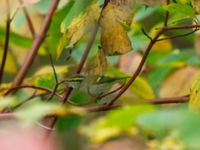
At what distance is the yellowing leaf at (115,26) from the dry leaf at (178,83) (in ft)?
1.99

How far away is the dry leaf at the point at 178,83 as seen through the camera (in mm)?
1498

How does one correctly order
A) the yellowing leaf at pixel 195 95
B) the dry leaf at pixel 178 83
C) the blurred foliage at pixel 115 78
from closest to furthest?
1. the blurred foliage at pixel 115 78
2. the yellowing leaf at pixel 195 95
3. the dry leaf at pixel 178 83

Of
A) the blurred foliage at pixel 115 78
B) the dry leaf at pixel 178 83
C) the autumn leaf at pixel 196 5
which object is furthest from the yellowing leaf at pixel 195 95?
the dry leaf at pixel 178 83

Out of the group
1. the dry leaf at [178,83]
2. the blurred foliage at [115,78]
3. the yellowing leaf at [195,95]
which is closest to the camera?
the blurred foliage at [115,78]

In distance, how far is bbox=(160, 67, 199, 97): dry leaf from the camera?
1498mm

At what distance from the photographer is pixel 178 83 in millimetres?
1527

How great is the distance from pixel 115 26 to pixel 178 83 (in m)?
0.69

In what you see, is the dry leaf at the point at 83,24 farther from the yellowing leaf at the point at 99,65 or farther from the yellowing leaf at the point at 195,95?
the yellowing leaf at the point at 195,95

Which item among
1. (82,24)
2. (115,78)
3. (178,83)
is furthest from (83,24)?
(178,83)

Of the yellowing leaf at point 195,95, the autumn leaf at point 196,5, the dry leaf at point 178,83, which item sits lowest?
the dry leaf at point 178,83

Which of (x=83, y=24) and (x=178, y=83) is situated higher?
(x=83, y=24)

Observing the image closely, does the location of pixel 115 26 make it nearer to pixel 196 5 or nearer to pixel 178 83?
pixel 196 5

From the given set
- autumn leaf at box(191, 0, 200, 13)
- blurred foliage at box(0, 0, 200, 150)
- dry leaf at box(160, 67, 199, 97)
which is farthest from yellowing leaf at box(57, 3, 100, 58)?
dry leaf at box(160, 67, 199, 97)

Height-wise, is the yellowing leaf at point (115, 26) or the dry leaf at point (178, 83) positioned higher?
the yellowing leaf at point (115, 26)
